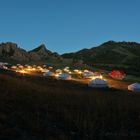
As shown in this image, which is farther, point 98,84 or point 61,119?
point 98,84

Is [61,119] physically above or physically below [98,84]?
below

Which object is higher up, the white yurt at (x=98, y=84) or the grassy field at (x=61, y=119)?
the white yurt at (x=98, y=84)

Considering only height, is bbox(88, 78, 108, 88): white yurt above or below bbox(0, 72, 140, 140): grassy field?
above

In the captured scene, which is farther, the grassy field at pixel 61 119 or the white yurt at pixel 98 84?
the white yurt at pixel 98 84

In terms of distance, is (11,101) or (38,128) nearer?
(38,128)

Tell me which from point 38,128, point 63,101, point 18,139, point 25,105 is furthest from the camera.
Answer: point 63,101

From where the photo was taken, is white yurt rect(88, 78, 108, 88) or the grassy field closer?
the grassy field

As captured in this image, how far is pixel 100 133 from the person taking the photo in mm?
15016

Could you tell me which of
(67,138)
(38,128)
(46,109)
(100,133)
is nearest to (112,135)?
(100,133)

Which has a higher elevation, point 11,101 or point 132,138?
point 11,101

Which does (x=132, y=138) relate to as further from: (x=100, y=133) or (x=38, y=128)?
(x=38, y=128)

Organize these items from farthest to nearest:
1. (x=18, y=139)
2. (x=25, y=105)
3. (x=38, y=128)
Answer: (x=25, y=105)
(x=38, y=128)
(x=18, y=139)

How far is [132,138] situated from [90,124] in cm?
204

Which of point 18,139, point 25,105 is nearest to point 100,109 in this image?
point 25,105
